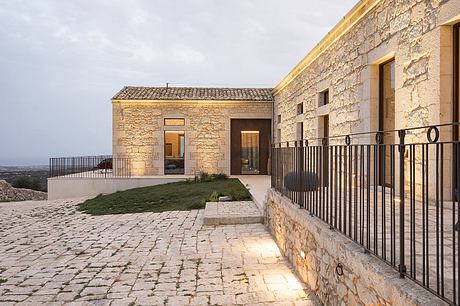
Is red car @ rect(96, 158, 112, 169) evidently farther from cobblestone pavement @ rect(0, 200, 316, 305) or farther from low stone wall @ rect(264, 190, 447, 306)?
low stone wall @ rect(264, 190, 447, 306)

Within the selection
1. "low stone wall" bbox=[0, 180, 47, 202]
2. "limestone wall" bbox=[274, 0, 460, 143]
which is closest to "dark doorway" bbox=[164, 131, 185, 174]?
"low stone wall" bbox=[0, 180, 47, 202]

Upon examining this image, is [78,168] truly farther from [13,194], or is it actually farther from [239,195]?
[239,195]

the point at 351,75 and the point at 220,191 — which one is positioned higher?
the point at 351,75

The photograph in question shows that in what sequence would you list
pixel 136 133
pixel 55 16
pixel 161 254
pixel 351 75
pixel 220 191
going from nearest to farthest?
1. pixel 161 254
2. pixel 351 75
3. pixel 220 191
4. pixel 136 133
5. pixel 55 16

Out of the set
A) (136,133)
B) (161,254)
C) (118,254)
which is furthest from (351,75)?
(136,133)

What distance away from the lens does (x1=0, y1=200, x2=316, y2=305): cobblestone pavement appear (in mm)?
3641

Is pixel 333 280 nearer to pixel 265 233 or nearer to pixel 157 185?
pixel 265 233

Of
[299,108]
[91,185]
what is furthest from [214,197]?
[91,185]

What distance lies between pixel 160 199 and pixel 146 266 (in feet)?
20.6

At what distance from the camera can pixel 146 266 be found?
4.64 meters

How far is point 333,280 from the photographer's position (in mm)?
2980

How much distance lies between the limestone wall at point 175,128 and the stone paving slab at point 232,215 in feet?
24.4

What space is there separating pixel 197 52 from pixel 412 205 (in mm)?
110195

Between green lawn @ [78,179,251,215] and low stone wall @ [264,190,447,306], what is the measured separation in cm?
488
